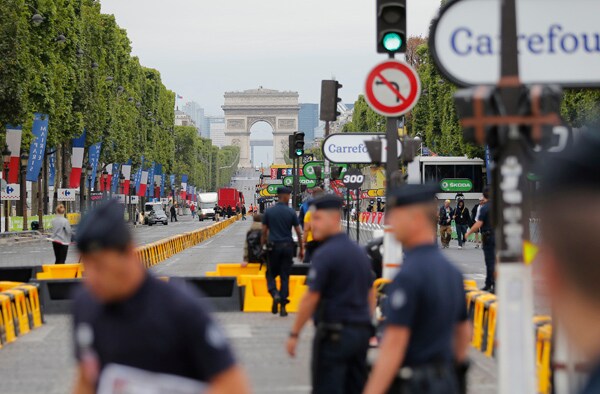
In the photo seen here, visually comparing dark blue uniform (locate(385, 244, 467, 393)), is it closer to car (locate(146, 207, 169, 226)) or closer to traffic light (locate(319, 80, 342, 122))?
traffic light (locate(319, 80, 342, 122))

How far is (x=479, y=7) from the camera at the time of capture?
6781 mm

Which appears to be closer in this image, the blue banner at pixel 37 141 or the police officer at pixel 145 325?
the police officer at pixel 145 325

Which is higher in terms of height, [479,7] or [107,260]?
[479,7]

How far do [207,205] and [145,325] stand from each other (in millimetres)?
110559

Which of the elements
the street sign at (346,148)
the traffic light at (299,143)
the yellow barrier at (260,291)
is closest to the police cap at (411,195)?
the street sign at (346,148)

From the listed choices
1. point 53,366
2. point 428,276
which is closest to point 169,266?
point 53,366

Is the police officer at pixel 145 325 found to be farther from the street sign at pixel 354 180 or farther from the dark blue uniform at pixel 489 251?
the street sign at pixel 354 180

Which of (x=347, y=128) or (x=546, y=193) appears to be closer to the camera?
(x=546, y=193)

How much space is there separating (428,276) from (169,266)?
88.3ft

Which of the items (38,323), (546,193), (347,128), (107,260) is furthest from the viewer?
(347,128)

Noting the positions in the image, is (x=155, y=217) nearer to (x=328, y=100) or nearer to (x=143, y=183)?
(x=143, y=183)

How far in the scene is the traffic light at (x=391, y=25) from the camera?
11.7 metres

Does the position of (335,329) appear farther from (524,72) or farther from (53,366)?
(53,366)

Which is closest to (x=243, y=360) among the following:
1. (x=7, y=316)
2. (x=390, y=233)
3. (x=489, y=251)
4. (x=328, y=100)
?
(x=390, y=233)
